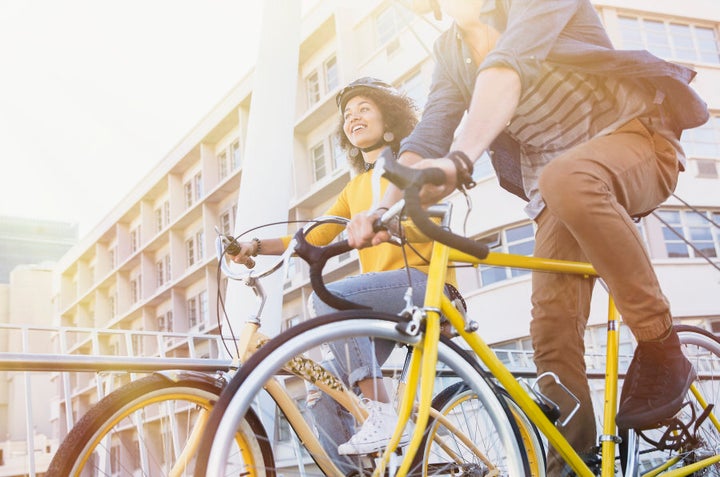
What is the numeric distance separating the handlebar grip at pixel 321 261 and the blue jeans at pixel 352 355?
11 centimetres

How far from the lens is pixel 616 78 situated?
1.79m

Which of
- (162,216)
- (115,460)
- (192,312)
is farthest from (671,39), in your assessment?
(162,216)

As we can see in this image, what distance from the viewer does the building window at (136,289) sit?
28.2 meters

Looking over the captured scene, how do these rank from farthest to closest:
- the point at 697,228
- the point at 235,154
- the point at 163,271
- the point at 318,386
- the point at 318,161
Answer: the point at 163,271 < the point at 235,154 < the point at 318,161 < the point at 697,228 < the point at 318,386

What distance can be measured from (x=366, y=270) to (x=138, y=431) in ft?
3.04

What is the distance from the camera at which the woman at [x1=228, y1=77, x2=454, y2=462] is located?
150cm

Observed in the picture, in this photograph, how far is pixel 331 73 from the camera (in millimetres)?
18438

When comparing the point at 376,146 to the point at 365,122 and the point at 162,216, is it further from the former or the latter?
the point at 162,216

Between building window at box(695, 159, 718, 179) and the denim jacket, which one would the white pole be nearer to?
the denim jacket

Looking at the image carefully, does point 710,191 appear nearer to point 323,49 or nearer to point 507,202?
point 507,202

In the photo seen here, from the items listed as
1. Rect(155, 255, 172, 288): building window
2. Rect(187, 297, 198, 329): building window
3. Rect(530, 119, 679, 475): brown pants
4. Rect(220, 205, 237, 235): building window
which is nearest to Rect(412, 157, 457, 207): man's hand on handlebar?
Rect(530, 119, 679, 475): brown pants

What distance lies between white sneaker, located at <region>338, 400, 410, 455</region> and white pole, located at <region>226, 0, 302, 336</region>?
1.87 meters

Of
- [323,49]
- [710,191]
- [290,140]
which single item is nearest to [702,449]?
[290,140]

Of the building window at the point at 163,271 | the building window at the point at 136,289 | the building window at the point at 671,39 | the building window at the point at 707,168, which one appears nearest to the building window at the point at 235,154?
the building window at the point at 163,271
